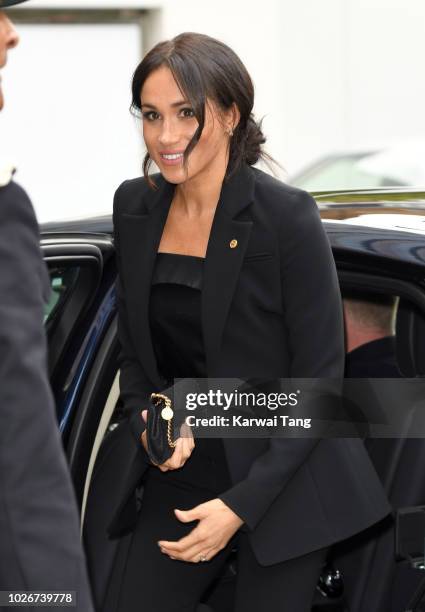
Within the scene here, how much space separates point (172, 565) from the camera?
242 cm

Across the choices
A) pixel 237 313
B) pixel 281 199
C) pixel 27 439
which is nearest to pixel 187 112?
pixel 281 199

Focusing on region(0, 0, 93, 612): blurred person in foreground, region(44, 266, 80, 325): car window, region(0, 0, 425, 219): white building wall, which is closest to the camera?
region(0, 0, 93, 612): blurred person in foreground

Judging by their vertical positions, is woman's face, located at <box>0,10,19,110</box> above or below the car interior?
above

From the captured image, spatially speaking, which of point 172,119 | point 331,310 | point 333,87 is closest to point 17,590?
point 331,310

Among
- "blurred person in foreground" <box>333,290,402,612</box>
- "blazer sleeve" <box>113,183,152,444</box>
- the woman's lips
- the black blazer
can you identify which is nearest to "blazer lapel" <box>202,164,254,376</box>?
the black blazer

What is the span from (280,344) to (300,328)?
75 millimetres

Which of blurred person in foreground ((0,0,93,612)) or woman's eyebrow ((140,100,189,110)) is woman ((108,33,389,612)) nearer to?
woman's eyebrow ((140,100,189,110))

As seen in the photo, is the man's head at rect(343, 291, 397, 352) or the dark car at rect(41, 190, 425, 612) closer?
the dark car at rect(41, 190, 425, 612)

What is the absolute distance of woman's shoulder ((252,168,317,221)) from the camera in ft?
7.29

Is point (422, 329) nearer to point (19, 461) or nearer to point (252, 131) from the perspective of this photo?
point (252, 131)

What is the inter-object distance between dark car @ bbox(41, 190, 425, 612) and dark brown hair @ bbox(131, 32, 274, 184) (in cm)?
31

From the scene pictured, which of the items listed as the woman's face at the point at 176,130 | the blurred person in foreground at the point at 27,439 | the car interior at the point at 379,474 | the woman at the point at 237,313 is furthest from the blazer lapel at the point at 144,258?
the blurred person in foreground at the point at 27,439

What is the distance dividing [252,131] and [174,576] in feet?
2.84

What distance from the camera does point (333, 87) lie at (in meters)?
13.8
